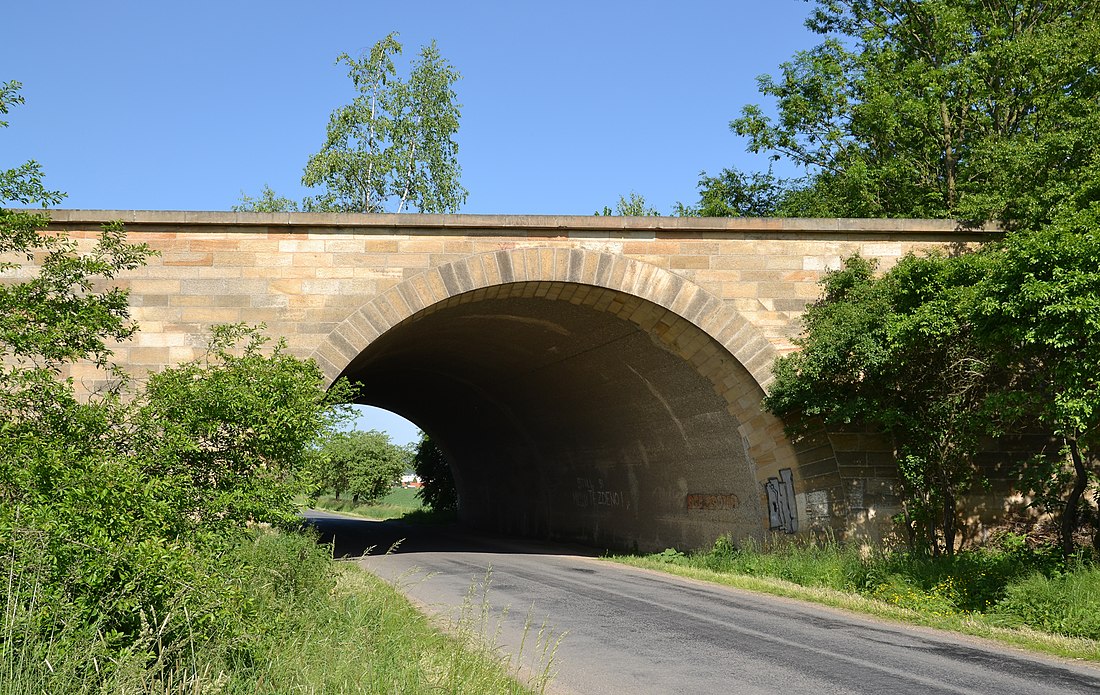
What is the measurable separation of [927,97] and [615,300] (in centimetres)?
1129

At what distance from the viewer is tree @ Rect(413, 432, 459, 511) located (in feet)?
117

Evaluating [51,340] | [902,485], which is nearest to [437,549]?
[902,485]

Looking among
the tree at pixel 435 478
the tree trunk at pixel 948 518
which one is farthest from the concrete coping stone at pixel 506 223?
the tree at pixel 435 478

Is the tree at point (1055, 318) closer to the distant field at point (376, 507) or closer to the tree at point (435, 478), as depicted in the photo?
the tree at point (435, 478)

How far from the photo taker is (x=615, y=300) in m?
14.7

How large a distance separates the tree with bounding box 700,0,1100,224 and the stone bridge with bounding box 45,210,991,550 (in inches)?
180

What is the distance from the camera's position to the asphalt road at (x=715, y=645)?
21.2 ft

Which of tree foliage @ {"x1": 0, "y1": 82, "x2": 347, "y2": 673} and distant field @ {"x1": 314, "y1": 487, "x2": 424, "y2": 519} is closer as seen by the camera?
tree foliage @ {"x1": 0, "y1": 82, "x2": 347, "y2": 673}

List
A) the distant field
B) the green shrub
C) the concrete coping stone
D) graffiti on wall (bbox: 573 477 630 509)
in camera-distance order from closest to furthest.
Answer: the green shrub < the concrete coping stone < graffiti on wall (bbox: 573 477 630 509) < the distant field

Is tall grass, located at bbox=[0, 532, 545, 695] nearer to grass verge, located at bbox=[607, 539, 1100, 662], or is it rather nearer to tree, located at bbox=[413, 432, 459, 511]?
Result: grass verge, located at bbox=[607, 539, 1100, 662]

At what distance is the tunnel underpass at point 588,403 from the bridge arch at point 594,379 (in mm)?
37

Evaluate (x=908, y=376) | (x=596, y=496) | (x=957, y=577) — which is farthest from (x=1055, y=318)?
(x=596, y=496)

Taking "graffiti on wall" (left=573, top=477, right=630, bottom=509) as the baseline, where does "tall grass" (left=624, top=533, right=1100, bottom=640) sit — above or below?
below

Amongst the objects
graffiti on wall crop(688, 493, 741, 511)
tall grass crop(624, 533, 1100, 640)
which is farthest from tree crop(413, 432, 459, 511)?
tall grass crop(624, 533, 1100, 640)
